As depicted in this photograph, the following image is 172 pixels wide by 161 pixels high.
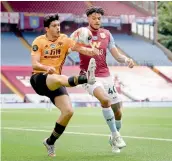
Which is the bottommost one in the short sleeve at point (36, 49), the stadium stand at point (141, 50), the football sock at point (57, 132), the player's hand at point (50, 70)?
the stadium stand at point (141, 50)

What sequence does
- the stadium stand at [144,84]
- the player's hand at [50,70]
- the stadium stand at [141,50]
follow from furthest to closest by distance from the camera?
the stadium stand at [141,50] < the stadium stand at [144,84] < the player's hand at [50,70]

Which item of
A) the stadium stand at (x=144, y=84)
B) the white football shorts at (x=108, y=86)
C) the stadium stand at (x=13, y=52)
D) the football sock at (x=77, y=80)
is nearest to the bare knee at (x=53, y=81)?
the football sock at (x=77, y=80)

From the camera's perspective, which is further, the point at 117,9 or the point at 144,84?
the point at 117,9

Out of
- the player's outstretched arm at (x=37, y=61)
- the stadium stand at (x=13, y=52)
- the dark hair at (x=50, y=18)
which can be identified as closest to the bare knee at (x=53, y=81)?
the player's outstretched arm at (x=37, y=61)

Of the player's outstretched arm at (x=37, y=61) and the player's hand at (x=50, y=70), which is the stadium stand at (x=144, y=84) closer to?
the player's outstretched arm at (x=37, y=61)

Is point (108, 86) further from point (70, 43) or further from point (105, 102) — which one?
point (70, 43)

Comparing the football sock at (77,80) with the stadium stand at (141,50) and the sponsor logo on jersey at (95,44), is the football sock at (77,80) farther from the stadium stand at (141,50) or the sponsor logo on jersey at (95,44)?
the stadium stand at (141,50)

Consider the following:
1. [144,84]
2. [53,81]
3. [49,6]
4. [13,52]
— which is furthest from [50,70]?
[49,6]

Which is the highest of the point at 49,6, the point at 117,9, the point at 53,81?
the point at 53,81

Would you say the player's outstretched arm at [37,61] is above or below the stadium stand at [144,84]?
above

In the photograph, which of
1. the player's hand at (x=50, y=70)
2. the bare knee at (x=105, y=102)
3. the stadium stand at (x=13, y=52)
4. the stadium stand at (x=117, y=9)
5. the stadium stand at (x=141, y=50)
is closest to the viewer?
the player's hand at (x=50, y=70)

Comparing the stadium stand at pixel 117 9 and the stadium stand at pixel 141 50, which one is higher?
the stadium stand at pixel 117 9

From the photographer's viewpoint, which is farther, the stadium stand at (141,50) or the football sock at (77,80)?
the stadium stand at (141,50)

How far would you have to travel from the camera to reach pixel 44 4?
157 feet
